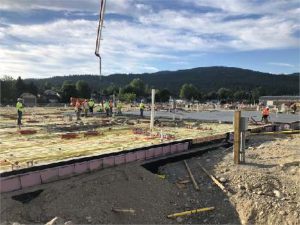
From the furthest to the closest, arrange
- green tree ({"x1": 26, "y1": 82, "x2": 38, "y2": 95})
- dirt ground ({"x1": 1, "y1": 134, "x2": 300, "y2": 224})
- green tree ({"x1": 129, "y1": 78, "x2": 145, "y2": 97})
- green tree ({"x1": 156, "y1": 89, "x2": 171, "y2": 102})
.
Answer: green tree ({"x1": 129, "y1": 78, "x2": 145, "y2": 97})
green tree ({"x1": 156, "y1": 89, "x2": 171, "y2": 102})
green tree ({"x1": 26, "y1": 82, "x2": 38, "y2": 95})
dirt ground ({"x1": 1, "y1": 134, "x2": 300, "y2": 224})

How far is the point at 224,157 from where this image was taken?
45.6ft

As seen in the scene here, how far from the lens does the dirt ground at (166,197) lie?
8873 mm

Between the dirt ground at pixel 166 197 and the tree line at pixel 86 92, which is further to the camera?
the tree line at pixel 86 92

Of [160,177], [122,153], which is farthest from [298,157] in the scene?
[122,153]

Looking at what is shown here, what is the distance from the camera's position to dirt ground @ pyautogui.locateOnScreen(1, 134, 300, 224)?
29.1 feet

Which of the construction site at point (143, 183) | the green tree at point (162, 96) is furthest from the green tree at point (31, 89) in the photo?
the construction site at point (143, 183)

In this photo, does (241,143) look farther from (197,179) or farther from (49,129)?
(49,129)

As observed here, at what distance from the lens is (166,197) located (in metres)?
10.5

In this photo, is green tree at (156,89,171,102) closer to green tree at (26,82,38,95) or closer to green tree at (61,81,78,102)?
green tree at (61,81,78,102)

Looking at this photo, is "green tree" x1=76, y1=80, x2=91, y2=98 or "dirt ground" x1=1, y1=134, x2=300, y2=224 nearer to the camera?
"dirt ground" x1=1, y1=134, x2=300, y2=224

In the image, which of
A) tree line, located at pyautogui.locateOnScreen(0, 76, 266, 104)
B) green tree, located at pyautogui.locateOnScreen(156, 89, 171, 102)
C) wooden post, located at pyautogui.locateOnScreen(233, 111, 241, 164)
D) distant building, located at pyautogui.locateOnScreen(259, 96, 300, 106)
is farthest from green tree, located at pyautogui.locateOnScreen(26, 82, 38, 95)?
wooden post, located at pyautogui.locateOnScreen(233, 111, 241, 164)

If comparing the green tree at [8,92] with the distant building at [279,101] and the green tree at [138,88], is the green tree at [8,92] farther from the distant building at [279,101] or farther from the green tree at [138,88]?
the distant building at [279,101]

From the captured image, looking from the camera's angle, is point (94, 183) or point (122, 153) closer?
point (94, 183)

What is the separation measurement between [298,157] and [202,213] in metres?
5.21
